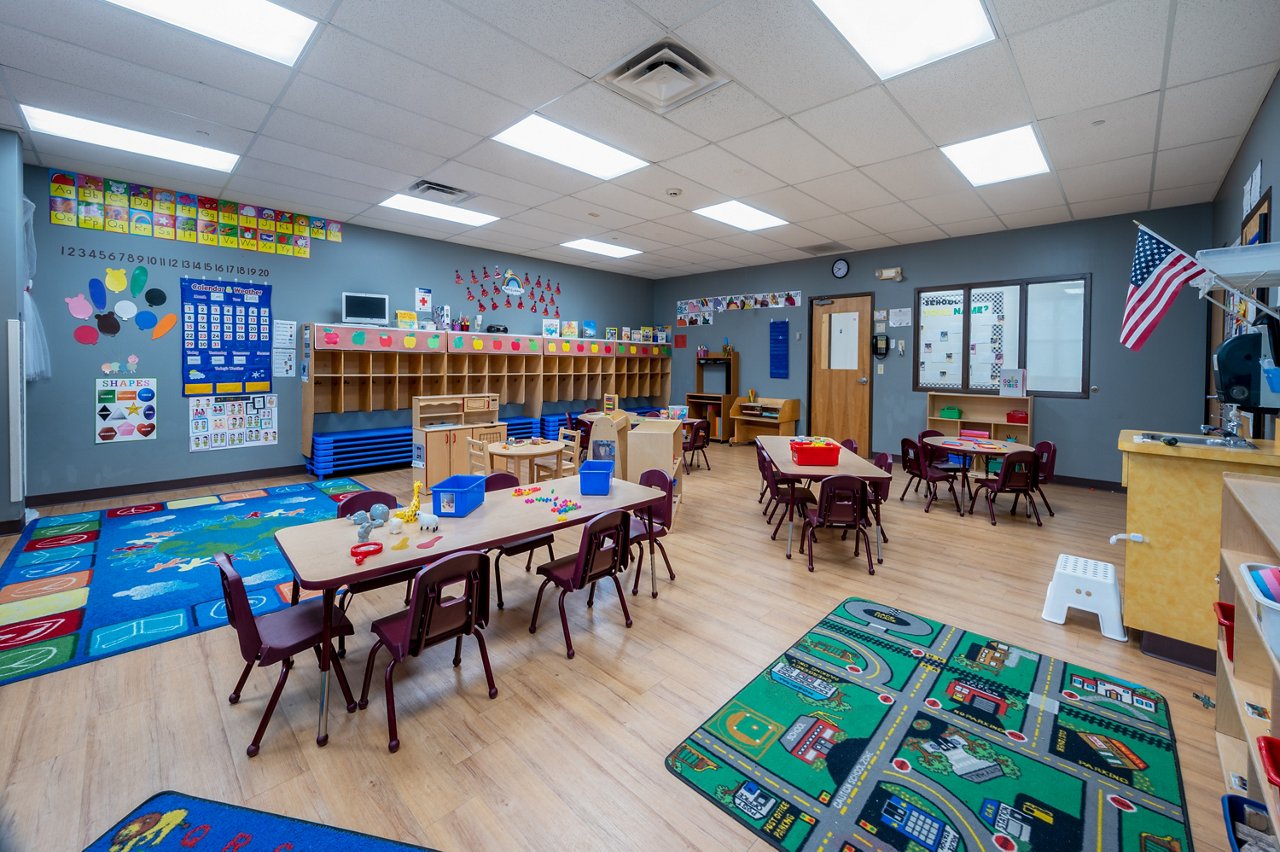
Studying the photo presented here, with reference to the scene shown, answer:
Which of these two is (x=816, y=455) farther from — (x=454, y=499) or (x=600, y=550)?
(x=454, y=499)

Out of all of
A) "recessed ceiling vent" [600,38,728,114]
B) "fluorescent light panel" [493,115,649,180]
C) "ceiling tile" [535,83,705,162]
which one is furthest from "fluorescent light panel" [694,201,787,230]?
"recessed ceiling vent" [600,38,728,114]

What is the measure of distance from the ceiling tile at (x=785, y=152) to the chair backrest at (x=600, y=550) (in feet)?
10.5

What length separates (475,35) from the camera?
118 inches

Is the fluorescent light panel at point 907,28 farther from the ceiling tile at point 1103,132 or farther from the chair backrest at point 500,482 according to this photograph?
the chair backrest at point 500,482

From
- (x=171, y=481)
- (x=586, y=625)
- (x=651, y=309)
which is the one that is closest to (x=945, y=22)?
(x=586, y=625)

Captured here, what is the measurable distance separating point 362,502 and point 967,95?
4604mm

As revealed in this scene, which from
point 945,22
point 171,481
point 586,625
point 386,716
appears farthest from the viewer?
point 171,481

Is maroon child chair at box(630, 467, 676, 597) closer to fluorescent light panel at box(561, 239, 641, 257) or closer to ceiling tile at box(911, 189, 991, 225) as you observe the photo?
ceiling tile at box(911, 189, 991, 225)

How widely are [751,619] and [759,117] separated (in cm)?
349

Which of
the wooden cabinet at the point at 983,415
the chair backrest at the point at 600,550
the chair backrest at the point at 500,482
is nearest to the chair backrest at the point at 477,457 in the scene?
the chair backrest at the point at 500,482

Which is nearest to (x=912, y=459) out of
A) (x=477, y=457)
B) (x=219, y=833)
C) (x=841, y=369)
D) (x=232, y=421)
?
(x=841, y=369)

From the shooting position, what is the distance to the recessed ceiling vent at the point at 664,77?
3188 millimetres

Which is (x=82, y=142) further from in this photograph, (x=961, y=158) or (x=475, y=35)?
(x=961, y=158)

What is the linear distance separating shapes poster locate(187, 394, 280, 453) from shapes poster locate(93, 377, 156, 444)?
0.35 meters
